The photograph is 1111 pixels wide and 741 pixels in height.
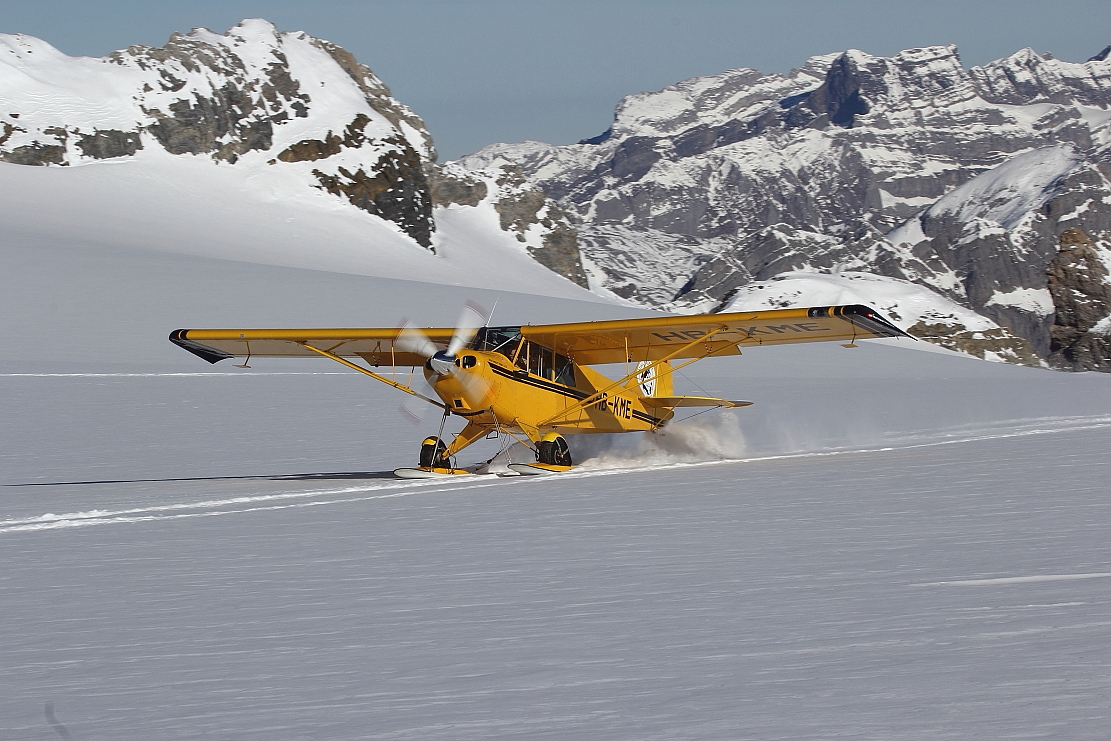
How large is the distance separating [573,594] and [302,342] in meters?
12.3

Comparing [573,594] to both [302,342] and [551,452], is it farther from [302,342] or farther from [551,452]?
[302,342]

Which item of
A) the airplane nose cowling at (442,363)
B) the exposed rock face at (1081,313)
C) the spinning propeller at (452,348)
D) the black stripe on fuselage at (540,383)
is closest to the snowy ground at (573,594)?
the black stripe on fuselage at (540,383)

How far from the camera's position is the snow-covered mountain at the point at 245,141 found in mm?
111188

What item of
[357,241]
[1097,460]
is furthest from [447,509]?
[357,241]

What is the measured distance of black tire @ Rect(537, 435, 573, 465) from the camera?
53.0 feet

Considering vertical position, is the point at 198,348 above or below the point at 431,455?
above

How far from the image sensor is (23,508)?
12531mm

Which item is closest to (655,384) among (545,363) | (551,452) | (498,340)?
(545,363)

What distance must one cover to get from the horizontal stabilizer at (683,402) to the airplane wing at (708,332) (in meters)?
0.79

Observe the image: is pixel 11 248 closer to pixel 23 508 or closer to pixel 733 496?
pixel 23 508

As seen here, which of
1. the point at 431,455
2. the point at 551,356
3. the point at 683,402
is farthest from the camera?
the point at 683,402

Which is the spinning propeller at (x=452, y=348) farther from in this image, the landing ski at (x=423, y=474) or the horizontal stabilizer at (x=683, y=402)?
the horizontal stabilizer at (x=683, y=402)

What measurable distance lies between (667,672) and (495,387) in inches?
413

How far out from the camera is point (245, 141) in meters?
130
